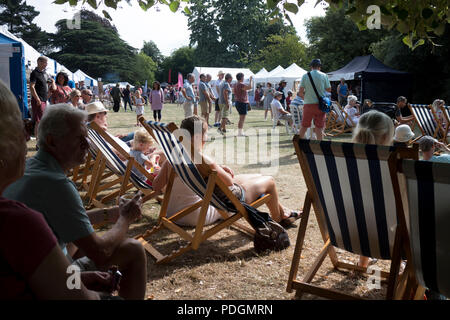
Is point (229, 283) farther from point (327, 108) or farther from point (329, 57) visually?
point (329, 57)

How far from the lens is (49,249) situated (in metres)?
1.01

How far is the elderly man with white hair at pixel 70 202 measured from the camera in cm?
160

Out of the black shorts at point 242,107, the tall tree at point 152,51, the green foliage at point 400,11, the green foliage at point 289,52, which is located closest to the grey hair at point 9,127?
the green foliage at point 400,11

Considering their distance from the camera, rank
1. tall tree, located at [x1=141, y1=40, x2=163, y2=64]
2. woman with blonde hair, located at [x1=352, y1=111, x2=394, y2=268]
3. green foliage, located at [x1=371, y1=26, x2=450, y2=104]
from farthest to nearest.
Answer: tall tree, located at [x1=141, y1=40, x2=163, y2=64] → green foliage, located at [x1=371, y1=26, x2=450, y2=104] → woman with blonde hair, located at [x1=352, y1=111, x2=394, y2=268]

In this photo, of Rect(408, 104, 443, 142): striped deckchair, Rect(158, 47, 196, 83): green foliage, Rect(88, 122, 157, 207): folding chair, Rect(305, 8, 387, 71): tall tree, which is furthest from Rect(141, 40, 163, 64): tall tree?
Rect(88, 122, 157, 207): folding chair

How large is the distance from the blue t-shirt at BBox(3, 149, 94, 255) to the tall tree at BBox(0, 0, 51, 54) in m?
70.1

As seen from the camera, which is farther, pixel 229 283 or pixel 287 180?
pixel 287 180

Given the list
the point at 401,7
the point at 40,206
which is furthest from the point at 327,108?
the point at 40,206

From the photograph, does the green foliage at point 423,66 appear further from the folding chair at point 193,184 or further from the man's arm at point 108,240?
the man's arm at point 108,240

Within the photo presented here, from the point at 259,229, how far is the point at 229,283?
1.99 feet

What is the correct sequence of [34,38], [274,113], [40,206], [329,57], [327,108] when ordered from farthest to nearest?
[34,38] → [329,57] → [274,113] → [327,108] → [40,206]

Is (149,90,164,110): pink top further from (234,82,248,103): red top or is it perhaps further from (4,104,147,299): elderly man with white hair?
(4,104,147,299): elderly man with white hair

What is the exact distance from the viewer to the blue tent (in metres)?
9.02

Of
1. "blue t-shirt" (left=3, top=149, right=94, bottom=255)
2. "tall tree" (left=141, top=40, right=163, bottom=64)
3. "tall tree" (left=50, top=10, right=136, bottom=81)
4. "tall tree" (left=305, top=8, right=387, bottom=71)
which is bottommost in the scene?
"blue t-shirt" (left=3, top=149, right=94, bottom=255)
